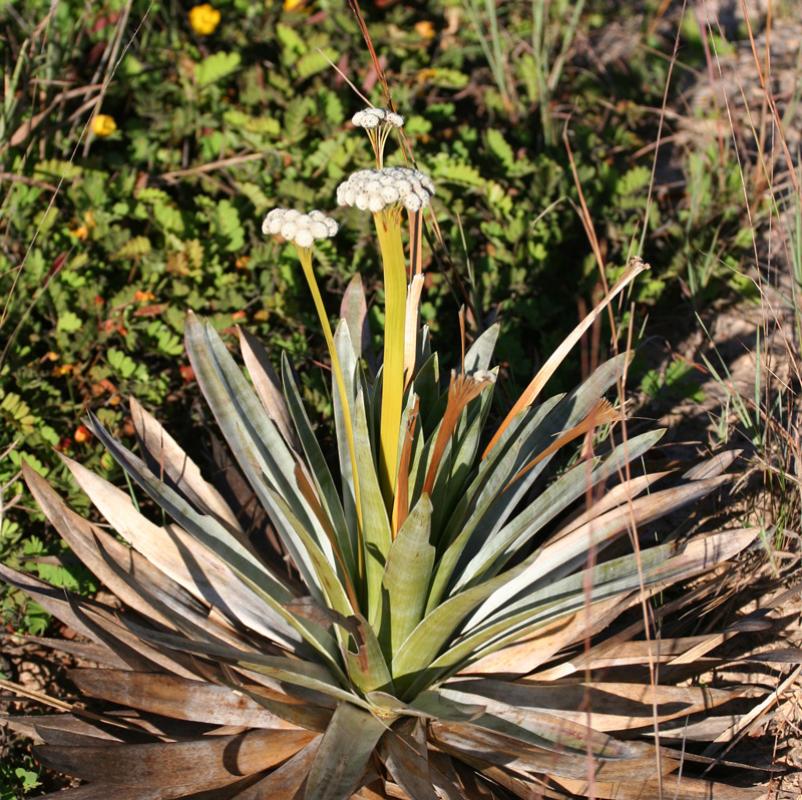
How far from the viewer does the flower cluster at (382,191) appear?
1.59m

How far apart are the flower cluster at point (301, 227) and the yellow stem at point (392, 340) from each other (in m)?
0.08

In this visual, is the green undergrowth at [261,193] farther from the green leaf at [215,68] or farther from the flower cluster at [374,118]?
the flower cluster at [374,118]

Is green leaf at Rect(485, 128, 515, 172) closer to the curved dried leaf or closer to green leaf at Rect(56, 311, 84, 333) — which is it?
green leaf at Rect(56, 311, 84, 333)

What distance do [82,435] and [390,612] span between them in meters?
1.27

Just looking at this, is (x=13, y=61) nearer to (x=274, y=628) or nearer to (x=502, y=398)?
(x=502, y=398)

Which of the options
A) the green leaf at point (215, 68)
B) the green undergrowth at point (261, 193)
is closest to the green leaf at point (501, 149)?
the green undergrowth at point (261, 193)

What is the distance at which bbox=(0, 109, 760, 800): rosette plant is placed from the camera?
6.08ft

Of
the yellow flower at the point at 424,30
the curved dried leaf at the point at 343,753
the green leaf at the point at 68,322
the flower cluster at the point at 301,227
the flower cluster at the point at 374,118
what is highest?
the flower cluster at the point at 374,118

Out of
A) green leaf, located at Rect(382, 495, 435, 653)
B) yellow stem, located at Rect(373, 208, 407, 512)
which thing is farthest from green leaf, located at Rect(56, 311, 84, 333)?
green leaf, located at Rect(382, 495, 435, 653)

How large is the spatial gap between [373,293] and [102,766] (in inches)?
73.2

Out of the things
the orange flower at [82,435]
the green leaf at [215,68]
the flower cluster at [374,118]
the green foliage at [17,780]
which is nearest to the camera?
the flower cluster at [374,118]

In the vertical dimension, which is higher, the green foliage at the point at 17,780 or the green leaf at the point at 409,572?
the green leaf at the point at 409,572

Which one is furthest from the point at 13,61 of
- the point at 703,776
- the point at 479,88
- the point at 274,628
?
the point at 703,776

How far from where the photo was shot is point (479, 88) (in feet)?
13.5
